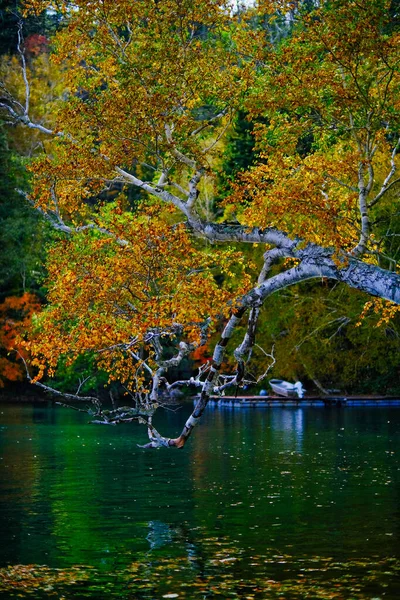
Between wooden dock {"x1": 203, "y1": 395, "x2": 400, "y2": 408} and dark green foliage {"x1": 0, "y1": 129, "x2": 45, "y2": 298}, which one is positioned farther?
dark green foliage {"x1": 0, "y1": 129, "x2": 45, "y2": 298}

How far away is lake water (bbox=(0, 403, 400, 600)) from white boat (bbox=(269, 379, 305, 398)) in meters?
20.4

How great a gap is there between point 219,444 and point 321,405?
23217mm

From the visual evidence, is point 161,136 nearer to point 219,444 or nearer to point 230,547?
point 230,547

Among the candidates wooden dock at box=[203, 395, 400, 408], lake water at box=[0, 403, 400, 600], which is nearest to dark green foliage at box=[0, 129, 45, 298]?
wooden dock at box=[203, 395, 400, 408]

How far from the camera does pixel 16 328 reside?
2547 inches

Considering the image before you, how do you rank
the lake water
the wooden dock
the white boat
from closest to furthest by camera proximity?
the lake water < the wooden dock < the white boat

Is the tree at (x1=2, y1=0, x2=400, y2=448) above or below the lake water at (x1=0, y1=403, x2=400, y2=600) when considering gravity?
above

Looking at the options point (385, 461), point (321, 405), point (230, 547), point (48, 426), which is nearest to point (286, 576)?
point (230, 547)

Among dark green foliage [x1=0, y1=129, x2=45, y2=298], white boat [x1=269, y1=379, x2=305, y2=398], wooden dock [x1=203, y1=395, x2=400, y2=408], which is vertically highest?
dark green foliage [x1=0, y1=129, x2=45, y2=298]

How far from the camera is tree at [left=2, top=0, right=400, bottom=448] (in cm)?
2106

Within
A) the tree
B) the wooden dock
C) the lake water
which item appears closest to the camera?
the lake water

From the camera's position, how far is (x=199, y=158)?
2448 cm

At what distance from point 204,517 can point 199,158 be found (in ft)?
26.1

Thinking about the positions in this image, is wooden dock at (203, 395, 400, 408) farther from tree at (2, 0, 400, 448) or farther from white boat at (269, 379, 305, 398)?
tree at (2, 0, 400, 448)
